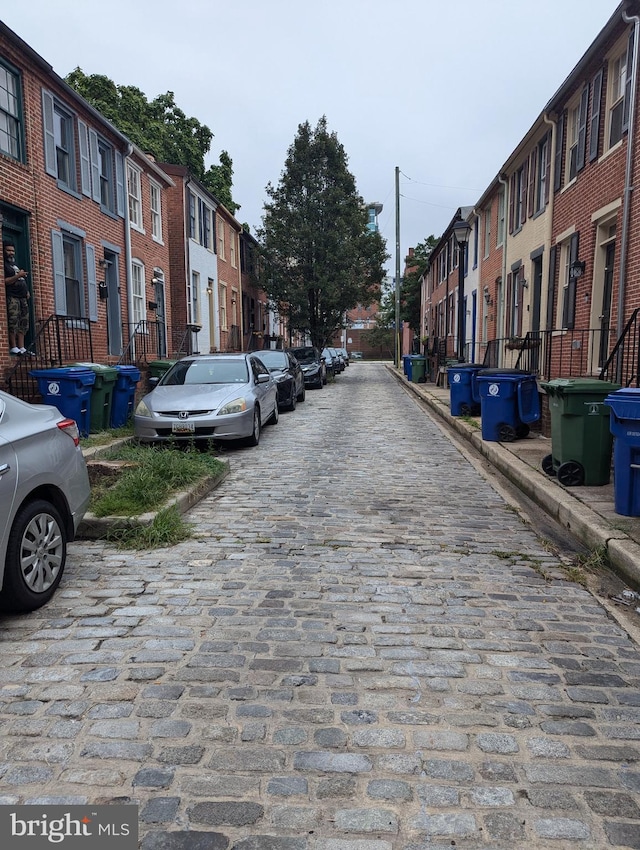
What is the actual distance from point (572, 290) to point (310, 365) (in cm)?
1306

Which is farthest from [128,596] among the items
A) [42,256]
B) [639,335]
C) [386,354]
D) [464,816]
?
[386,354]

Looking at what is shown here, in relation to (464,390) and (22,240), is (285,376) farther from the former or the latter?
(22,240)

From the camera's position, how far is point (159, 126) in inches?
1299

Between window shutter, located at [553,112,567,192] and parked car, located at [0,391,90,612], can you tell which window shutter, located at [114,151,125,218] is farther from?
parked car, located at [0,391,90,612]

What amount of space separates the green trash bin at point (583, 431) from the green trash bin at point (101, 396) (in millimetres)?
6822

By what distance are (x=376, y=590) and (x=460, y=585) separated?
629mm

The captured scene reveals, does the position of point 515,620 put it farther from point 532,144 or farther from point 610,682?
point 532,144

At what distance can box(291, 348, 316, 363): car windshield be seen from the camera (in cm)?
2441

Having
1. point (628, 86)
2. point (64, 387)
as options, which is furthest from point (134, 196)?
point (628, 86)

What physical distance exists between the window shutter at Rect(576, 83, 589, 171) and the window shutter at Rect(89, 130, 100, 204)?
34.6 feet

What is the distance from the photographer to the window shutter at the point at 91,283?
13891 millimetres

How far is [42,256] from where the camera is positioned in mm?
11938

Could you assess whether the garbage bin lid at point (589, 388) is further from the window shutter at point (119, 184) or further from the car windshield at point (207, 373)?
the window shutter at point (119, 184)

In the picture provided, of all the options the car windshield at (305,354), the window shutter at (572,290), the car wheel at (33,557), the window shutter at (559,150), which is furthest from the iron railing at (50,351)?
the car windshield at (305,354)
